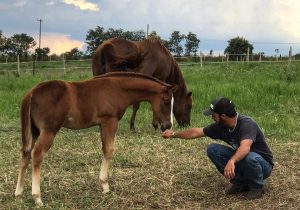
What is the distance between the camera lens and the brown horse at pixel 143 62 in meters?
9.76

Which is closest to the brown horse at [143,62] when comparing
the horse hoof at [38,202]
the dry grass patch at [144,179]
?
the dry grass patch at [144,179]

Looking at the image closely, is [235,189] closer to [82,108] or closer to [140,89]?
[140,89]

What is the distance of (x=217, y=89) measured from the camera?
15477mm

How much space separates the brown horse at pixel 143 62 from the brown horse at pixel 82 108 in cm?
308

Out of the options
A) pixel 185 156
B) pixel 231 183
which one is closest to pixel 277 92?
pixel 185 156

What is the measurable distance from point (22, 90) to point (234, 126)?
12958mm

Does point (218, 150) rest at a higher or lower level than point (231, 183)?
higher

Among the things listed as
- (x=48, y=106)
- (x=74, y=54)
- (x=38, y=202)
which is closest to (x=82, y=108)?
(x=48, y=106)

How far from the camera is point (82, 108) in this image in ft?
17.7

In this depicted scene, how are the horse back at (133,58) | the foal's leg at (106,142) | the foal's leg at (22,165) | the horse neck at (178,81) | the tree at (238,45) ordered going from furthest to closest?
the tree at (238,45) < the horse neck at (178,81) < the horse back at (133,58) < the foal's leg at (106,142) < the foal's leg at (22,165)

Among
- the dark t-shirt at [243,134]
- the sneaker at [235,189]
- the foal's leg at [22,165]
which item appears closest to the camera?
the foal's leg at [22,165]

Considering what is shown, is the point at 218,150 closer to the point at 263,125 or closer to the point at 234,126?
the point at 234,126

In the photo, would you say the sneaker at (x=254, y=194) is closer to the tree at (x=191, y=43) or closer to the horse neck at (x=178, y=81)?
the horse neck at (x=178, y=81)

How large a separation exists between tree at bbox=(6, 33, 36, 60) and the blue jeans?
57223 millimetres
